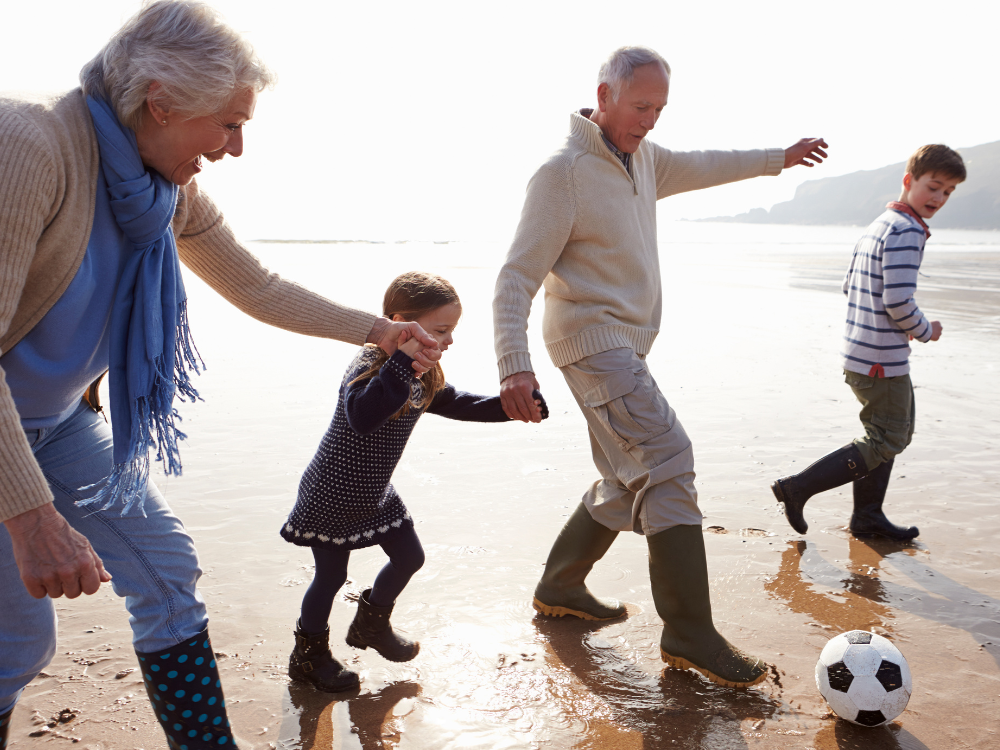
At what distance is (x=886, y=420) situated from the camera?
173 inches

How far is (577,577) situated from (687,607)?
0.59m

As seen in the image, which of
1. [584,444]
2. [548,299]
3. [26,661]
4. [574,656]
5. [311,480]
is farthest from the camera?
[584,444]

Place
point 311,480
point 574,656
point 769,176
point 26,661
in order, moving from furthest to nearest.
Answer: point 769,176 < point 574,656 < point 311,480 < point 26,661

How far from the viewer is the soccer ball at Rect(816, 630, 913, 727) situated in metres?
2.60

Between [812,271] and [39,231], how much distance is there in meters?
22.4

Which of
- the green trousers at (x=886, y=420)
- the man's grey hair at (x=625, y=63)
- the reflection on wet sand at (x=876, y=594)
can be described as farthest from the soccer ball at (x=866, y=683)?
the man's grey hair at (x=625, y=63)

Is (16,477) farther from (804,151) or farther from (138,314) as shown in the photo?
(804,151)

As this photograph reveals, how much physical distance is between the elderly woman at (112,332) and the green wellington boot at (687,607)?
1.61 meters

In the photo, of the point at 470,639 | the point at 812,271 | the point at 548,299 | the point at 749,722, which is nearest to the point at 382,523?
the point at 470,639

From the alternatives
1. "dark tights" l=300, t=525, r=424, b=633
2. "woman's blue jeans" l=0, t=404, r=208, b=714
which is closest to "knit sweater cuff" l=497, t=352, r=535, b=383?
"dark tights" l=300, t=525, r=424, b=633

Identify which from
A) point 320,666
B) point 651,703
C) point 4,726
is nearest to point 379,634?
point 320,666

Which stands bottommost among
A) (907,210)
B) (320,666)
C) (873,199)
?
(320,666)

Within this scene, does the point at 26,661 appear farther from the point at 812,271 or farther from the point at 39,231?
the point at 812,271

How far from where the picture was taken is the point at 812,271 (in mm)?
21797
